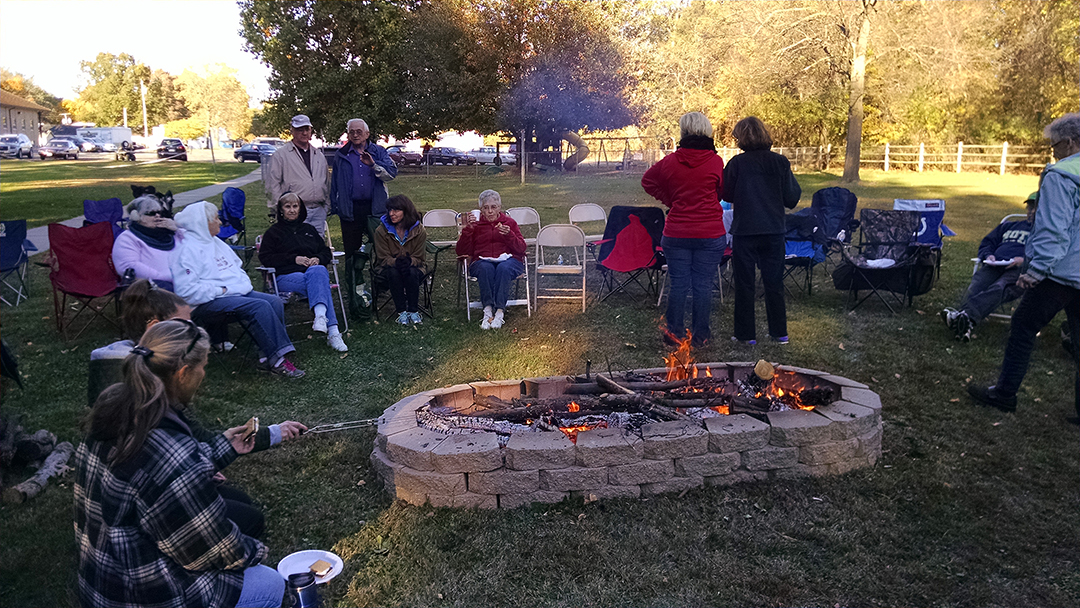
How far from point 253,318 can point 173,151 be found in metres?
41.7

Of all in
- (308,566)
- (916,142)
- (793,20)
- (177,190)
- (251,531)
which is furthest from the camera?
(916,142)

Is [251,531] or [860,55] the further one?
[860,55]

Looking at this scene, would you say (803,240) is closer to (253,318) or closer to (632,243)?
(632,243)

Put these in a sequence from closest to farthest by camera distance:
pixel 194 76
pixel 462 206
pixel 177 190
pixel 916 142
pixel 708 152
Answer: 1. pixel 708 152
2. pixel 462 206
3. pixel 177 190
4. pixel 916 142
5. pixel 194 76

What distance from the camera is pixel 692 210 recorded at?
509cm

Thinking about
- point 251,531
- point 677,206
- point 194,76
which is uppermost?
point 194,76

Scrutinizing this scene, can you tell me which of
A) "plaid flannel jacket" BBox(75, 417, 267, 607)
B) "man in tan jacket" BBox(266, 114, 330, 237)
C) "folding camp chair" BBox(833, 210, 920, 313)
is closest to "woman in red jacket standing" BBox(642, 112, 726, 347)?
"folding camp chair" BBox(833, 210, 920, 313)

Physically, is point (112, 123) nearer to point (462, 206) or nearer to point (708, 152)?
point (462, 206)

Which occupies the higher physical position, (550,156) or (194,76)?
(194,76)

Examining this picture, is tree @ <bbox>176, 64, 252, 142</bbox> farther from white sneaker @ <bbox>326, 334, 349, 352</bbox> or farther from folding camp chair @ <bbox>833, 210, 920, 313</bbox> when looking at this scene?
folding camp chair @ <bbox>833, 210, 920, 313</bbox>

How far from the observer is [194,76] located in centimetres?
6075

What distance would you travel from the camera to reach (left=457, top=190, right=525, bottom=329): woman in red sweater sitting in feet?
20.6

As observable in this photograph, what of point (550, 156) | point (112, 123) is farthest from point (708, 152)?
point (112, 123)

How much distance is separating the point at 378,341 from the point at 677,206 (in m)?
2.58
